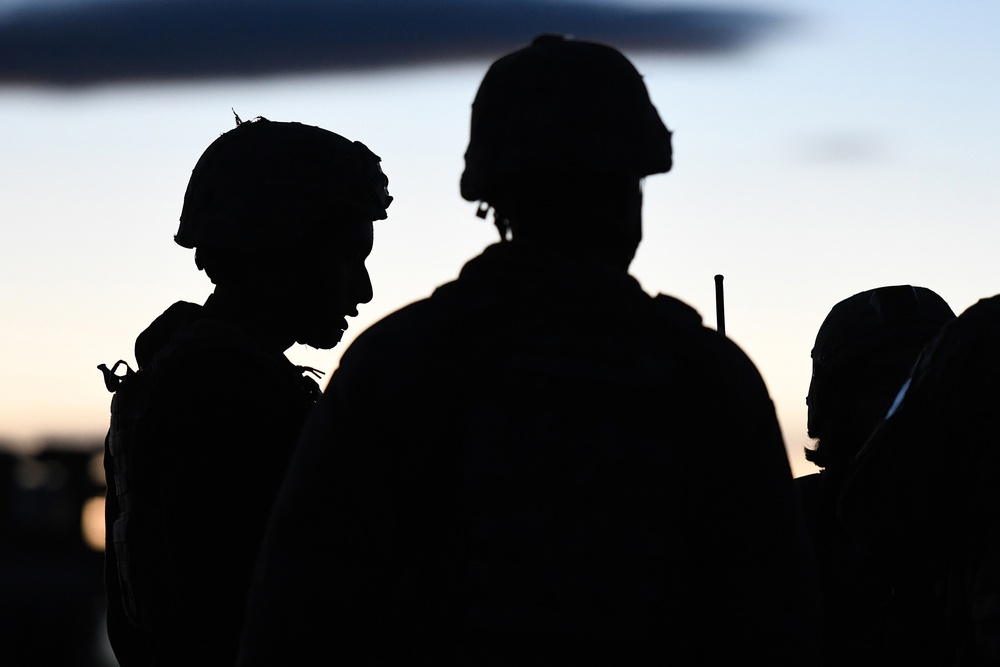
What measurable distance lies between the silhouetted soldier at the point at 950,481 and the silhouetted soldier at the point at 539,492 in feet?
1.66

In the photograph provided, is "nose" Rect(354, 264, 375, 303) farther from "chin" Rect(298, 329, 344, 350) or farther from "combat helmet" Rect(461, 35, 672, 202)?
"combat helmet" Rect(461, 35, 672, 202)

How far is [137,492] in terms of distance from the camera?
4.71 meters

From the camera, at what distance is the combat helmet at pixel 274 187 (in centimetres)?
532

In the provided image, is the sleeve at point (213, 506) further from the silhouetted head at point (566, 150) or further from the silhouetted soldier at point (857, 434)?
the silhouetted soldier at point (857, 434)

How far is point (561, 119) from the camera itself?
369cm

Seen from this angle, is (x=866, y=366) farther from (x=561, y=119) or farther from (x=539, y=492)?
(x=539, y=492)

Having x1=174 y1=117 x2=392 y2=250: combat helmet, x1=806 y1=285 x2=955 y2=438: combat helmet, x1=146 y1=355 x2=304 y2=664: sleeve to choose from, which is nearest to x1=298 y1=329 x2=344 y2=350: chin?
x1=174 y1=117 x2=392 y2=250: combat helmet

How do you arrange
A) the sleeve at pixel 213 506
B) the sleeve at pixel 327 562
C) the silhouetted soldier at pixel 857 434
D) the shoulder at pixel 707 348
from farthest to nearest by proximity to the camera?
the silhouetted soldier at pixel 857 434 < the sleeve at pixel 213 506 < the shoulder at pixel 707 348 < the sleeve at pixel 327 562

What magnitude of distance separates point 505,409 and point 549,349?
0.18 meters

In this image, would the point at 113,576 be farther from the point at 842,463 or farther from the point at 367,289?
the point at 842,463

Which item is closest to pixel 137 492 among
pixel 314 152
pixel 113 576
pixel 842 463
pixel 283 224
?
pixel 113 576

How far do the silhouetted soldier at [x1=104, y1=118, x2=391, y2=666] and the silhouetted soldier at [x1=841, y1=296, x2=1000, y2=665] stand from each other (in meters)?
1.74

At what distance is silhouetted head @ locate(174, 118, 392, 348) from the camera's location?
530 centimetres

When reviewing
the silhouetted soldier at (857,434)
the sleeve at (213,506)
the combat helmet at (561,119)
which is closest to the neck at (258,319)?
the sleeve at (213,506)
